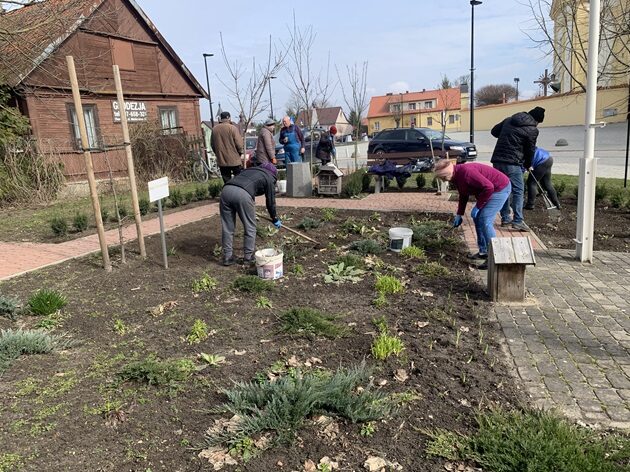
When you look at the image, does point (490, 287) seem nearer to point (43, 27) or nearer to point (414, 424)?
point (414, 424)

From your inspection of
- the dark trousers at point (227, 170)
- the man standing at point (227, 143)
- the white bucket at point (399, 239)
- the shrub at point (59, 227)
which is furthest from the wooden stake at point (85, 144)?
the dark trousers at point (227, 170)

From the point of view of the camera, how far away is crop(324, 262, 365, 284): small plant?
216 inches

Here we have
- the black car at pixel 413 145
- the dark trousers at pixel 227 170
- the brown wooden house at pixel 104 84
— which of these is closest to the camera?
the dark trousers at pixel 227 170

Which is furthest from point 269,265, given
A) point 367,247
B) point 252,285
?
point 367,247

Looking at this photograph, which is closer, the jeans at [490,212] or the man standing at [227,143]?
the jeans at [490,212]

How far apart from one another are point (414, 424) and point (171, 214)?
8671mm

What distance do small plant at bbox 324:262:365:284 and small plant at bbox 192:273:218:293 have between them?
127 centimetres

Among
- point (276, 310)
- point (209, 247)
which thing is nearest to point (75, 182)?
point (209, 247)

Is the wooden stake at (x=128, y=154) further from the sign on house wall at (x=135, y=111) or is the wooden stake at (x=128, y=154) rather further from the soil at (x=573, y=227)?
the sign on house wall at (x=135, y=111)

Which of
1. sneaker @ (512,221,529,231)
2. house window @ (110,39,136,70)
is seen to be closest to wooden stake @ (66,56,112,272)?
sneaker @ (512,221,529,231)

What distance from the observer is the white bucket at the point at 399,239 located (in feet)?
21.4

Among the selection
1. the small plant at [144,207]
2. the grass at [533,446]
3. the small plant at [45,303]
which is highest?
the small plant at [144,207]

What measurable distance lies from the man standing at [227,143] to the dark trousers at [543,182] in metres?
5.64

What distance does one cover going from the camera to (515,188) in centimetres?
745
